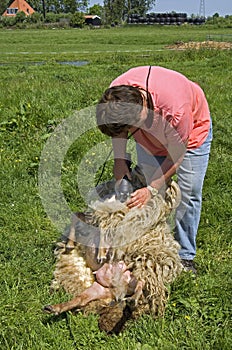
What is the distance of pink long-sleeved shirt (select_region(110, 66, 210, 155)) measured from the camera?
279 cm

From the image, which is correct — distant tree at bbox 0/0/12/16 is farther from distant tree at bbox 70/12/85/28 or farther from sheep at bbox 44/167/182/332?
sheep at bbox 44/167/182/332

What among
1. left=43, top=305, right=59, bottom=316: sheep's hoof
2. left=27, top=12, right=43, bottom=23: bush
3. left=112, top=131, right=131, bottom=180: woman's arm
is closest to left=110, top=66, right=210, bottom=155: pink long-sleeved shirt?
left=112, top=131, right=131, bottom=180: woman's arm

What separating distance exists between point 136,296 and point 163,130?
1.01 meters

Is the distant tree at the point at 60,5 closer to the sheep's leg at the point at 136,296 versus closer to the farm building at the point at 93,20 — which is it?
the farm building at the point at 93,20

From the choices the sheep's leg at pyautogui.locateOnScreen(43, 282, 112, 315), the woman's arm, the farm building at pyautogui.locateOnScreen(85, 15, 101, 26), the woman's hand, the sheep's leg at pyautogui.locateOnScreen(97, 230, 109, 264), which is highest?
the woman's arm

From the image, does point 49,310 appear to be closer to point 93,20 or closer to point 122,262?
point 122,262

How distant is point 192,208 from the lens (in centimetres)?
348

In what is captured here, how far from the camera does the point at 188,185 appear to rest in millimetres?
3357

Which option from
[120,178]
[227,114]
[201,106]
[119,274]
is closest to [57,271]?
[119,274]

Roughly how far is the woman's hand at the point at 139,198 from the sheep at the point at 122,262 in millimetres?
29

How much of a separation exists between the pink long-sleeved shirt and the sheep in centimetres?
29

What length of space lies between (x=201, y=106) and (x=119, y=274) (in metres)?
1.25

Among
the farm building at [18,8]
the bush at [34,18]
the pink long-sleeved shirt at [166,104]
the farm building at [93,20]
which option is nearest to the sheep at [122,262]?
the pink long-sleeved shirt at [166,104]

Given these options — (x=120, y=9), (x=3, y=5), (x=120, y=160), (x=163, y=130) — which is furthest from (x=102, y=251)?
(x=3, y=5)
